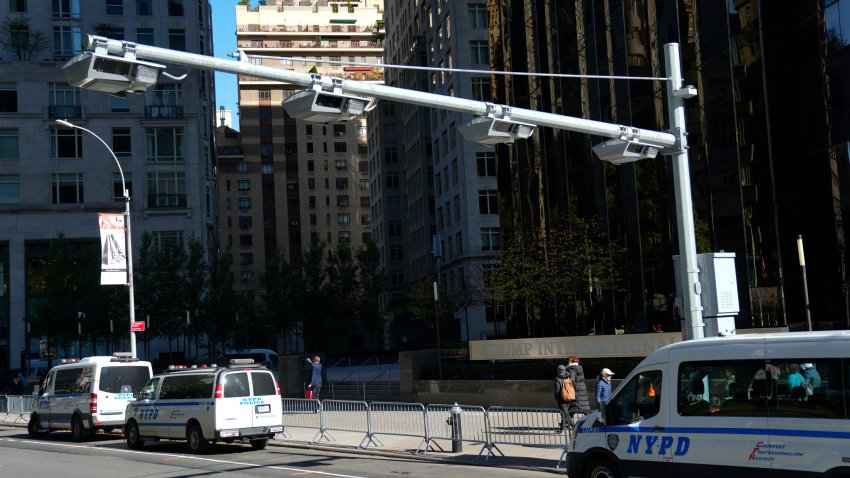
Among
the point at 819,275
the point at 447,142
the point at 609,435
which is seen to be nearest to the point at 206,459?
the point at 609,435

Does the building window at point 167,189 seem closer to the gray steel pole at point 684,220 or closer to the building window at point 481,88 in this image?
the building window at point 481,88

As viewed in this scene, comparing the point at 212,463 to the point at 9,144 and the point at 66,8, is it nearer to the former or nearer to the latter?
the point at 9,144

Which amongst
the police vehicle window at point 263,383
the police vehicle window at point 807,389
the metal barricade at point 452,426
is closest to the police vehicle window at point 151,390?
the police vehicle window at point 263,383

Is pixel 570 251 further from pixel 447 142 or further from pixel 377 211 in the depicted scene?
pixel 377 211

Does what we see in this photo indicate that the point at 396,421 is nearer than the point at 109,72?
No

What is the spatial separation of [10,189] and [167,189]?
1053cm

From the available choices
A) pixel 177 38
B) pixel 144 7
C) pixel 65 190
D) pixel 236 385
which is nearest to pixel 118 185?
pixel 65 190

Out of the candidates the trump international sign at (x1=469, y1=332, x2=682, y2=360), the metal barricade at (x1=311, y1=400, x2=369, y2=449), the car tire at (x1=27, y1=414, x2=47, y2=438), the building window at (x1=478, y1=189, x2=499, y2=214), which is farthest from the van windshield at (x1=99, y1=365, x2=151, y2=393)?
the building window at (x1=478, y1=189, x2=499, y2=214)

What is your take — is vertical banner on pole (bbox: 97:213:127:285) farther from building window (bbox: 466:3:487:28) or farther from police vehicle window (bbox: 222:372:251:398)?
building window (bbox: 466:3:487:28)

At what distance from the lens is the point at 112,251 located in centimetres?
3038

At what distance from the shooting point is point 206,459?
20.6 m

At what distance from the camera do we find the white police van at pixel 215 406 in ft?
70.4

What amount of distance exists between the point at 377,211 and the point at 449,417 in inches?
3417

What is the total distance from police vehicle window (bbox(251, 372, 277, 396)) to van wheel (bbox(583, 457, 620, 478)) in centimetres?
1065
